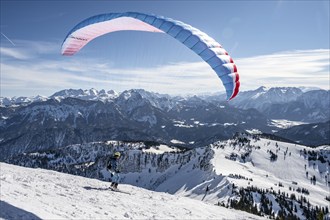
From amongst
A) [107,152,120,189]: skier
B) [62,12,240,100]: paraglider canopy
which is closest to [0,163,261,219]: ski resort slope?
[107,152,120,189]: skier

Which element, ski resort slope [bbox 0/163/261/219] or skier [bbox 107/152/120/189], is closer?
ski resort slope [bbox 0/163/261/219]

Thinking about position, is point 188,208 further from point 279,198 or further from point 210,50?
point 279,198

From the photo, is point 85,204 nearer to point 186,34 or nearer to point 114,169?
point 114,169

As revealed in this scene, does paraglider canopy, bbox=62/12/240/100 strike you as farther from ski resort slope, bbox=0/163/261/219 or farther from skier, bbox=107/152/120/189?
skier, bbox=107/152/120/189

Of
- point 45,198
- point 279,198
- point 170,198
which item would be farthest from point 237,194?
point 45,198

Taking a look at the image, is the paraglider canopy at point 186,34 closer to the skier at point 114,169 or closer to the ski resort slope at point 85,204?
the ski resort slope at point 85,204

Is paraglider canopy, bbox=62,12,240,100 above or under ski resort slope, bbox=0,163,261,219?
above
